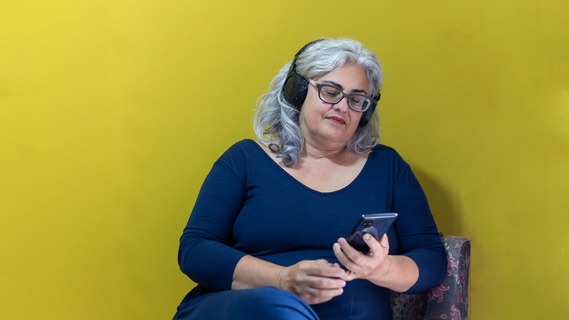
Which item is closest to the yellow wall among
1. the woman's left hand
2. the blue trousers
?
the woman's left hand

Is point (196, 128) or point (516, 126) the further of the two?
point (196, 128)

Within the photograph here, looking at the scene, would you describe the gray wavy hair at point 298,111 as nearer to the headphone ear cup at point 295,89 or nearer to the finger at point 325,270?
the headphone ear cup at point 295,89

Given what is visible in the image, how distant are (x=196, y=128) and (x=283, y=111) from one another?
0.34m

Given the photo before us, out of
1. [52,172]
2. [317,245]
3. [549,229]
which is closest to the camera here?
[317,245]

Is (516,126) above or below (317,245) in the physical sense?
above

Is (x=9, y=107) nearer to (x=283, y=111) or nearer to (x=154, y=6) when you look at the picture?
(x=154, y=6)

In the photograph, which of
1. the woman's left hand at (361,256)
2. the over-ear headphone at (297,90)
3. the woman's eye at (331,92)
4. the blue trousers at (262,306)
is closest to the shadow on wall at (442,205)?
the over-ear headphone at (297,90)

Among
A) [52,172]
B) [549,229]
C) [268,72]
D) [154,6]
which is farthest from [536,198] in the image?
[52,172]

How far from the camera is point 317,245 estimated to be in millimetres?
1904

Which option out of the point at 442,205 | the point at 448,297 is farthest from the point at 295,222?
the point at 442,205

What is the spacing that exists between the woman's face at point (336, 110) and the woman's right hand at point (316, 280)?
43 cm

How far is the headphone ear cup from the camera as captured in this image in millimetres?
A: 1999

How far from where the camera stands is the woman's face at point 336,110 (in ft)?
6.45

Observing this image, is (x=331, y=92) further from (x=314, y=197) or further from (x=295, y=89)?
(x=314, y=197)
